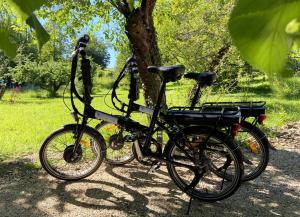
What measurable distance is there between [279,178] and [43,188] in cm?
262

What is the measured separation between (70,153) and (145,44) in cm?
162

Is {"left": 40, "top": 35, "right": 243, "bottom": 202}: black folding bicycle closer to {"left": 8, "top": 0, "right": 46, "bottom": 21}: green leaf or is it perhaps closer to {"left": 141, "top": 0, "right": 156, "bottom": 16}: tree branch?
{"left": 141, "top": 0, "right": 156, "bottom": 16}: tree branch

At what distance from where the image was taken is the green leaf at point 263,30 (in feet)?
0.77

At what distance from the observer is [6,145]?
6.69 metres

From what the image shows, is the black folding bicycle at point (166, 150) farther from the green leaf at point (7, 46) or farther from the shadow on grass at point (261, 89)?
the green leaf at point (7, 46)

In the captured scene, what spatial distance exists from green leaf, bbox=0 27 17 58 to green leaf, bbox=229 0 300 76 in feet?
0.66

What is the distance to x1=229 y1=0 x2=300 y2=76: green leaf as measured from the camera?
24 centimetres

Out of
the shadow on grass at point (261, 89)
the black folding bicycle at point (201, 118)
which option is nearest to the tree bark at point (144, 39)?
the black folding bicycle at point (201, 118)

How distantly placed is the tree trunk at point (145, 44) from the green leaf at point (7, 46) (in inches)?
170

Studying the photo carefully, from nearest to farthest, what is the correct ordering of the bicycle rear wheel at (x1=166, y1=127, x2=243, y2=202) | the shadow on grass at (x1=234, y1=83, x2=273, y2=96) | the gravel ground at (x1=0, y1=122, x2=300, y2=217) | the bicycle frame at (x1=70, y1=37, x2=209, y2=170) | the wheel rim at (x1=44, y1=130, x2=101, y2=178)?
the shadow on grass at (x1=234, y1=83, x2=273, y2=96)
the bicycle rear wheel at (x1=166, y1=127, x2=243, y2=202)
the gravel ground at (x1=0, y1=122, x2=300, y2=217)
the bicycle frame at (x1=70, y1=37, x2=209, y2=170)
the wheel rim at (x1=44, y1=130, x2=101, y2=178)

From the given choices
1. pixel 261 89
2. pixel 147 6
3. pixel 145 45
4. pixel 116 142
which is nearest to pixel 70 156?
pixel 116 142

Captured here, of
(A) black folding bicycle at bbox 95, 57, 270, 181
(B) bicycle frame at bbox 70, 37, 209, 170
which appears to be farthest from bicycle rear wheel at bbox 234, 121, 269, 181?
(B) bicycle frame at bbox 70, 37, 209, 170

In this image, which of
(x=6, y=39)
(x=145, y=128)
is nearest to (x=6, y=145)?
(x=145, y=128)

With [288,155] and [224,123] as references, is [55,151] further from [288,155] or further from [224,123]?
[288,155]
